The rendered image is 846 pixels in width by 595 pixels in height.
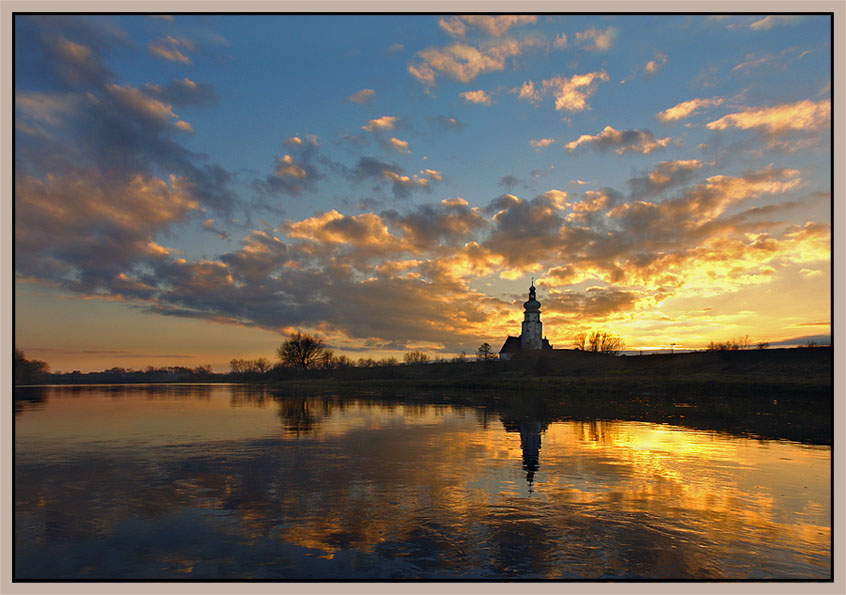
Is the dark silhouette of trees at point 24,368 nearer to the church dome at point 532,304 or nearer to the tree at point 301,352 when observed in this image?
the tree at point 301,352

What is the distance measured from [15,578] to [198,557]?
9.76ft

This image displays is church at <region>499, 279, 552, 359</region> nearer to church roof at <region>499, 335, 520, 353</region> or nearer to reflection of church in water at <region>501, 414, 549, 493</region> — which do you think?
church roof at <region>499, 335, 520, 353</region>

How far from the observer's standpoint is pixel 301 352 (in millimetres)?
141750

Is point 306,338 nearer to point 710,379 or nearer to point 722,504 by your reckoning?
point 710,379

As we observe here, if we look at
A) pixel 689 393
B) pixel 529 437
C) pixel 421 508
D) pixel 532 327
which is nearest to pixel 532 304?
pixel 532 327

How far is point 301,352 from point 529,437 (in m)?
124

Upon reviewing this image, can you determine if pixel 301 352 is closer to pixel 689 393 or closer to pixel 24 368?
pixel 24 368

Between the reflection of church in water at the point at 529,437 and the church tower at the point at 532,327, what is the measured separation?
421ft

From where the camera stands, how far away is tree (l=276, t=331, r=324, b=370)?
14188 cm

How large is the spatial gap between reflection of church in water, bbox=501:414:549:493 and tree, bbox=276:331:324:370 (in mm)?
113636

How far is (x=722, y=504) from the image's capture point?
Answer: 42.8 ft

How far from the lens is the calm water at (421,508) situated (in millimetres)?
9258

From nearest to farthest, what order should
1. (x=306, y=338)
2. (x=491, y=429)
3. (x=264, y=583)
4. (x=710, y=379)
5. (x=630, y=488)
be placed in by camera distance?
1. (x=264, y=583)
2. (x=630, y=488)
3. (x=491, y=429)
4. (x=710, y=379)
5. (x=306, y=338)

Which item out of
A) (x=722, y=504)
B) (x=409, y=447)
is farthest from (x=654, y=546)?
(x=409, y=447)
